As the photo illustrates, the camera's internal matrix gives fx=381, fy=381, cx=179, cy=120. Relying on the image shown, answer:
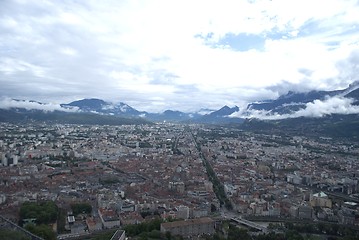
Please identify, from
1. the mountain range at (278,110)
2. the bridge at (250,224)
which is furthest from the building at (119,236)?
the mountain range at (278,110)

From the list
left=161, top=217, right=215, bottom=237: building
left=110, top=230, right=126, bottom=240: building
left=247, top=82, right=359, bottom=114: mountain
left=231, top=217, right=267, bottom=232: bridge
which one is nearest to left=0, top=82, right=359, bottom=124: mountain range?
left=247, top=82, right=359, bottom=114: mountain

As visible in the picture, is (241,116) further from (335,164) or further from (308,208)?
(308,208)

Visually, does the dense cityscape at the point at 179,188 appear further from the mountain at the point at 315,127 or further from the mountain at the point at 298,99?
the mountain at the point at 298,99

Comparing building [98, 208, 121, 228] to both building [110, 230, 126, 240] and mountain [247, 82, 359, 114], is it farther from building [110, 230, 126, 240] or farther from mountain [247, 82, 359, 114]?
mountain [247, 82, 359, 114]

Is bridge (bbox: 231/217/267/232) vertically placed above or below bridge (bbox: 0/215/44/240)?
below

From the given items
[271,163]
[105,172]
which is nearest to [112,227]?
[105,172]
